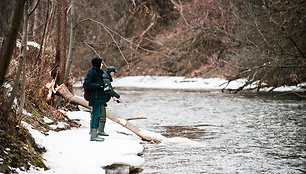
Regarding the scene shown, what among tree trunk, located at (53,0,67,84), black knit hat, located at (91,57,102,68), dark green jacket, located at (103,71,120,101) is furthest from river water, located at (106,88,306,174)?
tree trunk, located at (53,0,67,84)

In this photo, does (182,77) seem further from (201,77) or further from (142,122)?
(142,122)

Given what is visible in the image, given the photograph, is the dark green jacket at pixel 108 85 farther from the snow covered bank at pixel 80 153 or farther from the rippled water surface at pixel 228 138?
the rippled water surface at pixel 228 138

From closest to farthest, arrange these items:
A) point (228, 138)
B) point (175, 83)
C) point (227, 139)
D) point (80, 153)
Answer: point (80, 153), point (227, 139), point (228, 138), point (175, 83)

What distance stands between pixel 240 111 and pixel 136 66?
77.9 feet

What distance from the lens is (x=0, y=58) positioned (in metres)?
5.02

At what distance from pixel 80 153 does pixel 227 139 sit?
13.6ft

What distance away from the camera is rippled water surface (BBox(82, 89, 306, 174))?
6.64m

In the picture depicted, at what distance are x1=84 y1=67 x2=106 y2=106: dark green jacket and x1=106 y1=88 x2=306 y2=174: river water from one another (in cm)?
137

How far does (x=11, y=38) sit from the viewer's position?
4.92 metres

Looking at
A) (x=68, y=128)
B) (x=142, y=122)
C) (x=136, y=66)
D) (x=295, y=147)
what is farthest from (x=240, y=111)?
(x=136, y=66)

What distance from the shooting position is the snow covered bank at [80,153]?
Answer: 215 inches

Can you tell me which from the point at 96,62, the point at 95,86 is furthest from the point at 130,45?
the point at 95,86

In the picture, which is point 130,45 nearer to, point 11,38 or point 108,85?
point 108,85

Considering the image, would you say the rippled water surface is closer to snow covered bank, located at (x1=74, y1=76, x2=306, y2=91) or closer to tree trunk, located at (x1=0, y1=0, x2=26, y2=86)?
tree trunk, located at (x1=0, y1=0, x2=26, y2=86)
